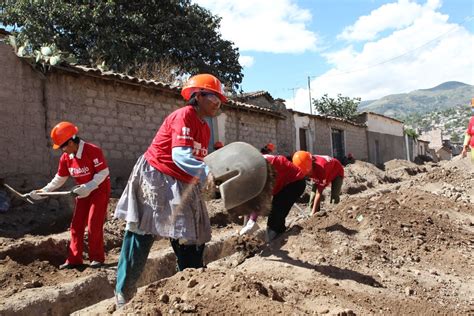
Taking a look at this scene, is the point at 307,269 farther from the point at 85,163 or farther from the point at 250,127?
the point at 250,127

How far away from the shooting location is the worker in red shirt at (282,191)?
5.19 metres

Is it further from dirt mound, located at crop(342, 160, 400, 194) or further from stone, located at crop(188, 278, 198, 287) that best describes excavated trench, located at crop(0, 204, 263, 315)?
dirt mound, located at crop(342, 160, 400, 194)

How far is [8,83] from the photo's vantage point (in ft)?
25.0

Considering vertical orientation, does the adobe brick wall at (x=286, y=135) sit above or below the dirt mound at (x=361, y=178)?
above

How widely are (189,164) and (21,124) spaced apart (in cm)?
602

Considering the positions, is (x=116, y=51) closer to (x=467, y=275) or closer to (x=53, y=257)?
(x=53, y=257)

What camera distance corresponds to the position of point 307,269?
165 inches

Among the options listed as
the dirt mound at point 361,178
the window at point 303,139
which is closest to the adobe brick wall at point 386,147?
the window at point 303,139

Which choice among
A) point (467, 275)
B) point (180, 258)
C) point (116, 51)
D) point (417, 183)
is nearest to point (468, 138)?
point (417, 183)

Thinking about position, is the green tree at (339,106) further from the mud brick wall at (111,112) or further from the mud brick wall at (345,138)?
the mud brick wall at (111,112)

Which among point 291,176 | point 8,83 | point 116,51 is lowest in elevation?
point 291,176

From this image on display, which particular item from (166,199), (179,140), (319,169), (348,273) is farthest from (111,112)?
(179,140)

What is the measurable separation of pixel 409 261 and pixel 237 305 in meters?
2.90

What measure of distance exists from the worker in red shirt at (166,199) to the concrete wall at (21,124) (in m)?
5.17
